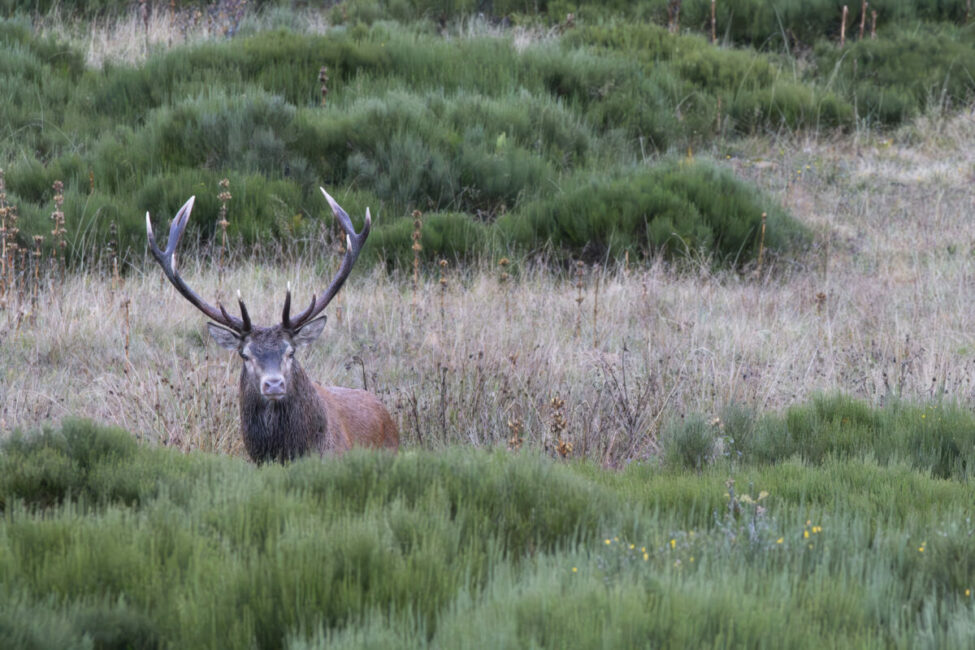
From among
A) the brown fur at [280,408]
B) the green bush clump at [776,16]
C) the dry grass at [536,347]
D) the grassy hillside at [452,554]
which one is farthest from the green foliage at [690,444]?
the green bush clump at [776,16]

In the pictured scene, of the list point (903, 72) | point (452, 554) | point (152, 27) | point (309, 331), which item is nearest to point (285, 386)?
point (309, 331)

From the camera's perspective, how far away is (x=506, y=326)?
26.8 ft

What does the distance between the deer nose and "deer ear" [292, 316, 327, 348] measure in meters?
0.41

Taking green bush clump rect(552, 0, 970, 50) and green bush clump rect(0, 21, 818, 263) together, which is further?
green bush clump rect(552, 0, 970, 50)

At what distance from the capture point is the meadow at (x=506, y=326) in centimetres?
351

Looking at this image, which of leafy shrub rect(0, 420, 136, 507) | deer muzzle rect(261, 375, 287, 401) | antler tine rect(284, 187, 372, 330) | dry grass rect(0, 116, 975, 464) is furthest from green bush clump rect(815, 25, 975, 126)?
leafy shrub rect(0, 420, 136, 507)

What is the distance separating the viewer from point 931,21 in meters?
17.6

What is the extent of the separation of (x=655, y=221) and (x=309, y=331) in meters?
5.85

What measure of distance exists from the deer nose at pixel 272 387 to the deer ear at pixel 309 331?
16.0 inches

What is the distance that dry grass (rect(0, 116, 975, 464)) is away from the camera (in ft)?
22.0

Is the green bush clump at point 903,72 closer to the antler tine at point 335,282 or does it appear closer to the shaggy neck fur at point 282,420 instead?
the antler tine at point 335,282

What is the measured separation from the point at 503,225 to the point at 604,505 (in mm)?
6984

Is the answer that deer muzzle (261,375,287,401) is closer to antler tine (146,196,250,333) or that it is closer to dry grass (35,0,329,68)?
antler tine (146,196,250,333)

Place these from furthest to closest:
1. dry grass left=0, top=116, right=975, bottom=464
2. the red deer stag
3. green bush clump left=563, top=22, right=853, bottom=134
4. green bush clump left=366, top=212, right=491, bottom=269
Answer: green bush clump left=563, top=22, right=853, bottom=134 → green bush clump left=366, top=212, right=491, bottom=269 → dry grass left=0, top=116, right=975, bottom=464 → the red deer stag
